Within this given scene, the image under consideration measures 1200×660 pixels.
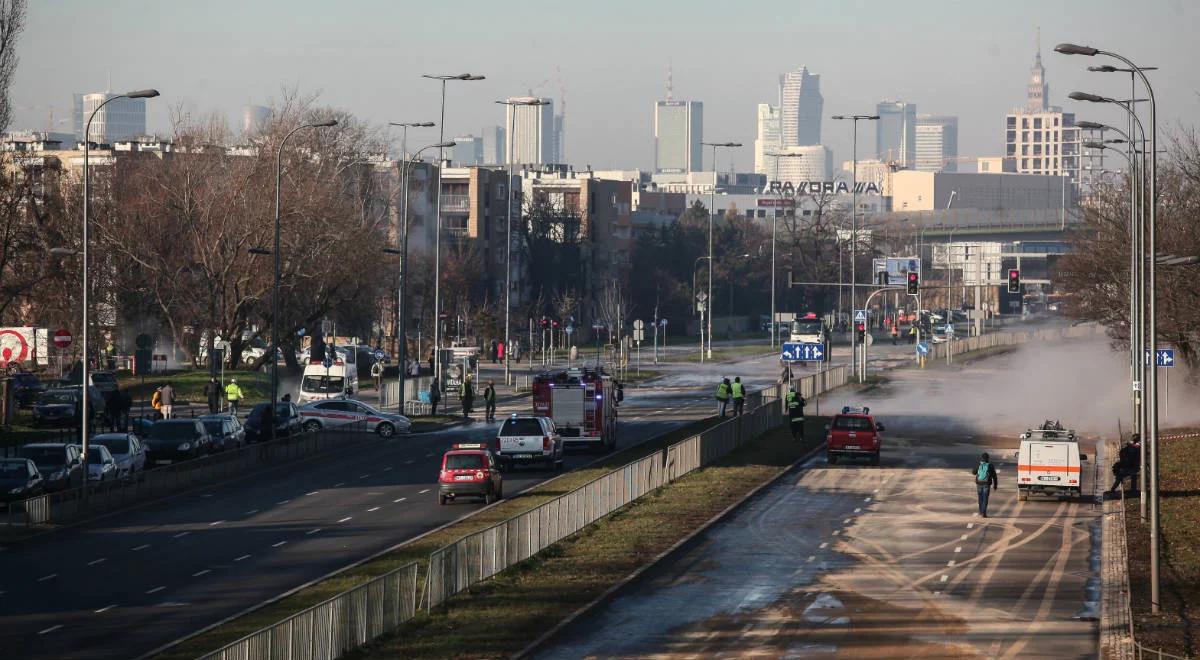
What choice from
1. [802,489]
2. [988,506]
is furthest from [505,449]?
[988,506]

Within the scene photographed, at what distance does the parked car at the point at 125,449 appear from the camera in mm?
42031

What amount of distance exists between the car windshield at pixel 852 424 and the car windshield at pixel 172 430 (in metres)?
19.0

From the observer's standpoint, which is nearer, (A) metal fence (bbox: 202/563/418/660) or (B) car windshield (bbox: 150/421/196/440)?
(A) metal fence (bbox: 202/563/418/660)

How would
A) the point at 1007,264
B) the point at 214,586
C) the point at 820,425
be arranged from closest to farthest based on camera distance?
the point at 214,586 → the point at 820,425 → the point at 1007,264

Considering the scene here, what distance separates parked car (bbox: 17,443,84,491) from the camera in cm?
3781

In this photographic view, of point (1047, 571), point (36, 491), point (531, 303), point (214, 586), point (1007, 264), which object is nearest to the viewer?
point (214, 586)

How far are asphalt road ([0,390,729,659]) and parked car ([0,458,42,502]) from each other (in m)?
1.84

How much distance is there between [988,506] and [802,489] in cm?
506

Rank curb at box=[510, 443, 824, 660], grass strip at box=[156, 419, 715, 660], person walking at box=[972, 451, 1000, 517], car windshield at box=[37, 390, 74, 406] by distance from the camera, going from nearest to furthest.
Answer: grass strip at box=[156, 419, 715, 660] → curb at box=[510, 443, 824, 660] → person walking at box=[972, 451, 1000, 517] → car windshield at box=[37, 390, 74, 406]

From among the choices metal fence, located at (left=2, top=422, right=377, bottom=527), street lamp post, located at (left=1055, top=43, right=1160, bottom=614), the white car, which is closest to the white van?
the white car

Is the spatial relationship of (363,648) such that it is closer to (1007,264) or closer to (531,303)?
(531,303)

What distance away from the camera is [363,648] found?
2084 cm

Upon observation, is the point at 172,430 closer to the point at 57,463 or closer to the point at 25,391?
the point at 57,463

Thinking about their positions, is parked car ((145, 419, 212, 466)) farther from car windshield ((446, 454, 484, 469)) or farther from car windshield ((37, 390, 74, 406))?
car windshield ((446, 454, 484, 469))
